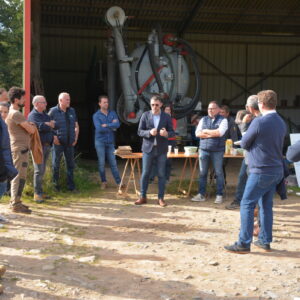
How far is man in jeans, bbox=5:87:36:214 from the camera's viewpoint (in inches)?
237

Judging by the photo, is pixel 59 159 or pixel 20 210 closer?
pixel 20 210

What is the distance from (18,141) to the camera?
20.2 feet

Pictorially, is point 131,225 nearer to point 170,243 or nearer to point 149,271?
point 170,243

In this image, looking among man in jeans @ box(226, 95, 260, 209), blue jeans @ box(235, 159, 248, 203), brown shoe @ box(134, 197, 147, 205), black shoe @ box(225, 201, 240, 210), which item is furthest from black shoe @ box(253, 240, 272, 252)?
brown shoe @ box(134, 197, 147, 205)

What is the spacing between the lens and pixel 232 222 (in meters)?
6.14

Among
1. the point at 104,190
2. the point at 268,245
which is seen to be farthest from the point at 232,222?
the point at 104,190

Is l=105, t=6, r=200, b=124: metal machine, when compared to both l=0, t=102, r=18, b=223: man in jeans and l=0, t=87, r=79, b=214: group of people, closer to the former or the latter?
l=0, t=87, r=79, b=214: group of people

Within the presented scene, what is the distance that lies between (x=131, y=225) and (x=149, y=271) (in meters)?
1.76

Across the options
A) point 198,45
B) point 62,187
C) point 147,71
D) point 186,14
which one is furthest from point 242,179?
point 198,45

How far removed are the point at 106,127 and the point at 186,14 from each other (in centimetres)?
843

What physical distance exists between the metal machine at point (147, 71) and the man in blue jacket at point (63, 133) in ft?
11.5

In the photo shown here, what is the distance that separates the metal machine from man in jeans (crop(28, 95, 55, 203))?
4.20 m

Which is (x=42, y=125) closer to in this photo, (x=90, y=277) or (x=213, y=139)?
(x=213, y=139)

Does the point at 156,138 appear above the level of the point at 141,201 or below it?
above
